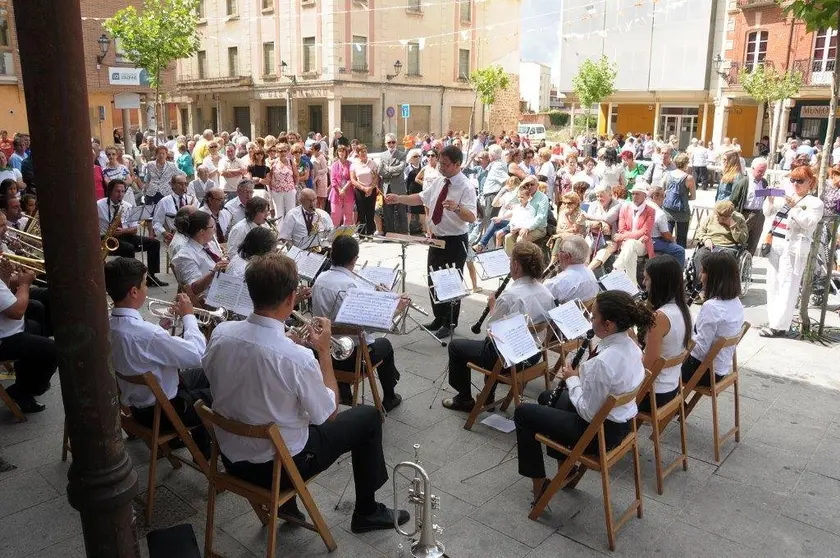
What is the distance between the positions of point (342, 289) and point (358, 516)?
170 cm

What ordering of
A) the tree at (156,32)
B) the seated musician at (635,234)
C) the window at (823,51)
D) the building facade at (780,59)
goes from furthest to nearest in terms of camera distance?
the building facade at (780,59)
the window at (823,51)
the tree at (156,32)
the seated musician at (635,234)

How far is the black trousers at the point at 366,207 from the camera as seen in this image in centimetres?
1098

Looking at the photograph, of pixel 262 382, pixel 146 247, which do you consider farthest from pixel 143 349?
pixel 146 247

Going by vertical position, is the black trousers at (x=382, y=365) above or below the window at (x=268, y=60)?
below

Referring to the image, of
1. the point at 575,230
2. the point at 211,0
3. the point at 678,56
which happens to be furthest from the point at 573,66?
the point at 575,230

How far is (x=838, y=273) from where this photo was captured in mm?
8148

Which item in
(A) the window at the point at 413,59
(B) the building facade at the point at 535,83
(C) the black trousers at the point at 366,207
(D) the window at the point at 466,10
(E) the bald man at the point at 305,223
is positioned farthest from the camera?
(B) the building facade at the point at 535,83

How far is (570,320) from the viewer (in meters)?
4.16

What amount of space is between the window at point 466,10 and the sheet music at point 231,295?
3519cm

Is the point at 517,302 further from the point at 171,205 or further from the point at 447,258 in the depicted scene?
the point at 171,205

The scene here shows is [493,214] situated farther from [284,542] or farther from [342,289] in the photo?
[284,542]

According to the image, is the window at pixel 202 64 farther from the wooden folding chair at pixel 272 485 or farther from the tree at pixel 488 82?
the wooden folding chair at pixel 272 485

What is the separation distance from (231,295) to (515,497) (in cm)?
226

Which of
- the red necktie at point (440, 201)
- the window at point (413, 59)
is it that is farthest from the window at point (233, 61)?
the red necktie at point (440, 201)
